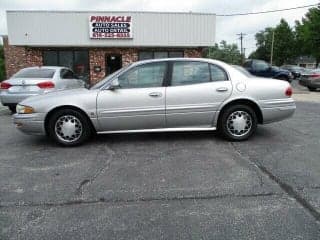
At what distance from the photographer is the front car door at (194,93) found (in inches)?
234

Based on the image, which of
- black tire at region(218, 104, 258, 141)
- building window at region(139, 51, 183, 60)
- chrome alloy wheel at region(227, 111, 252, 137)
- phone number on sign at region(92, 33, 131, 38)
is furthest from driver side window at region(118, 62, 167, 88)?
building window at region(139, 51, 183, 60)

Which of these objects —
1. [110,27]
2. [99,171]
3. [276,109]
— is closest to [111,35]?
[110,27]

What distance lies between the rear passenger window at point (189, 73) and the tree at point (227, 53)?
59.2m

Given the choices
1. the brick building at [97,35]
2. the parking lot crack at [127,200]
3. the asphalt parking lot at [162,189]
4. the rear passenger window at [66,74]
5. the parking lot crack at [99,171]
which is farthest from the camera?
the brick building at [97,35]

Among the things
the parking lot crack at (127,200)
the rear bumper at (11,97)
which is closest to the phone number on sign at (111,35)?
the rear bumper at (11,97)

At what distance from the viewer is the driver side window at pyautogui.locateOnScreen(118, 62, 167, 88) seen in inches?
235

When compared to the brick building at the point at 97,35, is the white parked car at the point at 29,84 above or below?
below

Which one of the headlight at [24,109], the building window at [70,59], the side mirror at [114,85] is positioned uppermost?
the building window at [70,59]

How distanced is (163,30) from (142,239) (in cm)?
1656

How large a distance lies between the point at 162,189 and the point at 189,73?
8.87 feet

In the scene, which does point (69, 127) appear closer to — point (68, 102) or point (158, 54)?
point (68, 102)

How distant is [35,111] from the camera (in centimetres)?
588

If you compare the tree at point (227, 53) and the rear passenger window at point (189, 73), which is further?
the tree at point (227, 53)

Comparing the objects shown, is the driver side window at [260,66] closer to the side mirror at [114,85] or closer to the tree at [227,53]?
the side mirror at [114,85]
